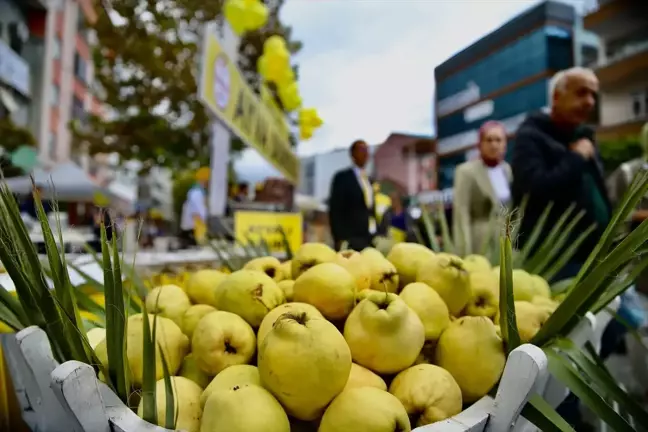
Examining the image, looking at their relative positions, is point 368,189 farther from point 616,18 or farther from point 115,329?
point 616,18

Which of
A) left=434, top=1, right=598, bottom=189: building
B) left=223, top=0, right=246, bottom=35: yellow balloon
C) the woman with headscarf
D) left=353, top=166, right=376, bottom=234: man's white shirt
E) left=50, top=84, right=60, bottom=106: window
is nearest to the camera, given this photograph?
left=434, top=1, right=598, bottom=189: building

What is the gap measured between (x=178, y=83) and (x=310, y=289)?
10.7m

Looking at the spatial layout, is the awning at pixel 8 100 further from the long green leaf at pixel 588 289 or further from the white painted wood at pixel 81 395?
the long green leaf at pixel 588 289

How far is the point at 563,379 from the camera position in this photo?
88cm

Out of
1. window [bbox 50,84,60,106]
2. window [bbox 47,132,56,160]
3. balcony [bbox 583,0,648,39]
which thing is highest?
balcony [bbox 583,0,648,39]

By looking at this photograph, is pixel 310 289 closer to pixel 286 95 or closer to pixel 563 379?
pixel 563 379

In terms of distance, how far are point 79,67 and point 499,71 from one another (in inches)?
1238

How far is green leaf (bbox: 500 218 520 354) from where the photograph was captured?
2.87 ft

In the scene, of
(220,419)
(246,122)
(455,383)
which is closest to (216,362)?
(220,419)

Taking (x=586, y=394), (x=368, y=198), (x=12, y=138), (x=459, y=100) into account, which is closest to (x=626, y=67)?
(x=368, y=198)

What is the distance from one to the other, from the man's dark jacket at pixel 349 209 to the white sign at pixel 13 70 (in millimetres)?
18060

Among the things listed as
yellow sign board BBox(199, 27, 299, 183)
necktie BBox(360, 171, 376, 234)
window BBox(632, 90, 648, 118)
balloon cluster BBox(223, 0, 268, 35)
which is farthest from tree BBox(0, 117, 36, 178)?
window BBox(632, 90, 648, 118)

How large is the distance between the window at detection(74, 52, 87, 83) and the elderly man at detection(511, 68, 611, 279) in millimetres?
30276

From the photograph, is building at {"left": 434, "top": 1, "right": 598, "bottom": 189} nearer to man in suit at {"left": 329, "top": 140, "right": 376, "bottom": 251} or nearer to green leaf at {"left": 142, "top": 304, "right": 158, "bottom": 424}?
man in suit at {"left": 329, "top": 140, "right": 376, "bottom": 251}
